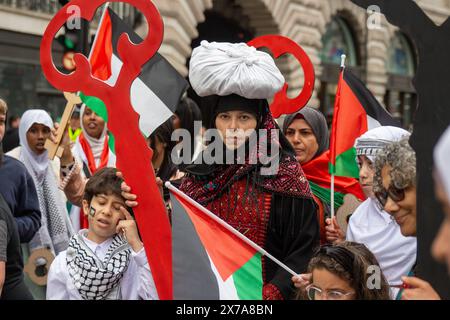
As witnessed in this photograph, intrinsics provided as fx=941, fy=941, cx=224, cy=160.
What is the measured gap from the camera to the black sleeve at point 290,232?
3355mm

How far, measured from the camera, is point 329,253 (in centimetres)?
302

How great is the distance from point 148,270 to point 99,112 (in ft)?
4.96

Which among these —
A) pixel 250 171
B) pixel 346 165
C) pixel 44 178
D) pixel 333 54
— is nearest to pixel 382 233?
pixel 250 171

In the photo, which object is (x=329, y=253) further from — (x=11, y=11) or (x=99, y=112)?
(x=11, y=11)

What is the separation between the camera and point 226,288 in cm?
296

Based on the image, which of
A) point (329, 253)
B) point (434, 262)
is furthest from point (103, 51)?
point (434, 262)

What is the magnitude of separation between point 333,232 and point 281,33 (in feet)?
47.8

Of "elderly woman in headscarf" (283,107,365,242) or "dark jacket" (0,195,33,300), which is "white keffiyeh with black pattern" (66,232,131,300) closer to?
"dark jacket" (0,195,33,300)

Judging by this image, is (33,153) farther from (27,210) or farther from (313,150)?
(313,150)

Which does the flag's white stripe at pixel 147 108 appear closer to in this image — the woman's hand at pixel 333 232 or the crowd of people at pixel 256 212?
the crowd of people at pixel 256 212

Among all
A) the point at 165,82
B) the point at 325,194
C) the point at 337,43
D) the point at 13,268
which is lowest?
the point at 13,268

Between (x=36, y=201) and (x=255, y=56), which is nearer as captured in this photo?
(x=255, y=56)

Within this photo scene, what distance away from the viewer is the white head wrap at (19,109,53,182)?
18.7ft
